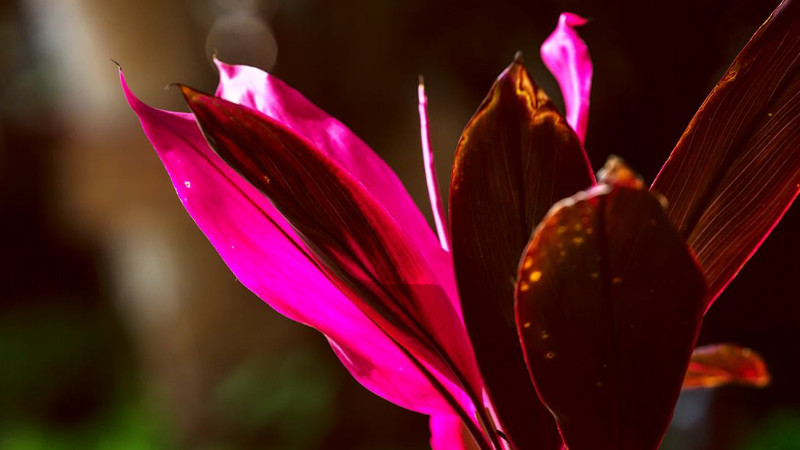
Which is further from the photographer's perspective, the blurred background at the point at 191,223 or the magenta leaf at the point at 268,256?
the blurred background at the point at 191,223

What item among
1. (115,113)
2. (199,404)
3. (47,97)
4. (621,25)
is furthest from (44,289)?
(621,25)

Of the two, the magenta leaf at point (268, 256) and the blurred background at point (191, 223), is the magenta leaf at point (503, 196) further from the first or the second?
the blurred background at point (191, 223)

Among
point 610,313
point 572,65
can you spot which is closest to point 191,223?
point 572,65

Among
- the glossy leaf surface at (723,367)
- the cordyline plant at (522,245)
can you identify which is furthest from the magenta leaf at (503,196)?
the glossy leaf surface at (723,367)

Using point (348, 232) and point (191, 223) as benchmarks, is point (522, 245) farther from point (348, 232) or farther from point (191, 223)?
point (191, 223)

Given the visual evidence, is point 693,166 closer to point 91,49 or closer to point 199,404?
point 199,404

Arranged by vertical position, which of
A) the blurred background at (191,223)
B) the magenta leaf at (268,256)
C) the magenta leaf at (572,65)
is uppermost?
the magenta leaf at (572,65)
